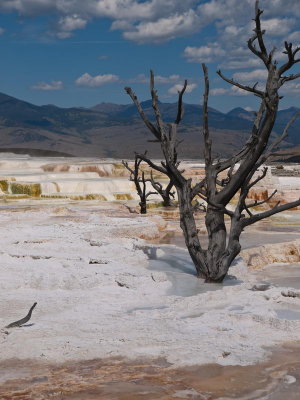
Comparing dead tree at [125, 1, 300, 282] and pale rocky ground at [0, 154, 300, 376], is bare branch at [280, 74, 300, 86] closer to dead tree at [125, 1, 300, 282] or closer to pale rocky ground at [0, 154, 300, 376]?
dead tree at [125, 1, 300, 282]

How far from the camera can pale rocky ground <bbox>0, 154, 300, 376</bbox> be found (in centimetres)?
531

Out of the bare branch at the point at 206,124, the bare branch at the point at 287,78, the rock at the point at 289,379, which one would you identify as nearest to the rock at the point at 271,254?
the bare branch at the point at 206,124

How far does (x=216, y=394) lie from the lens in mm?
4410

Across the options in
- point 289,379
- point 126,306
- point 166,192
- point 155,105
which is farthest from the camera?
point 166,192

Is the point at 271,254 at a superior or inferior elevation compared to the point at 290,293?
inferior

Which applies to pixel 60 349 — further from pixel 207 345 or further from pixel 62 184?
pixel 62 184

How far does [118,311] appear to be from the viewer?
660 cm

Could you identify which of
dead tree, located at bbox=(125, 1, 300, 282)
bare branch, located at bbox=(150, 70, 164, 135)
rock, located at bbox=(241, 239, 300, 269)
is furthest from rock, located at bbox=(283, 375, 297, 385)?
rock, located at bbox=(241, 239, 300, 269)

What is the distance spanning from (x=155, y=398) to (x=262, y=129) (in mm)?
4033

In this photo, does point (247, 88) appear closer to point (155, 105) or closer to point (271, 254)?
point (155, 105)

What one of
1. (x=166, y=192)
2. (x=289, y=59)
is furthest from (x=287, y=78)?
(x=166, y=192)

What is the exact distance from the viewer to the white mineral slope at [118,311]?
5285 mm

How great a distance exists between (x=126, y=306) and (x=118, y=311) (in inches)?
10.6

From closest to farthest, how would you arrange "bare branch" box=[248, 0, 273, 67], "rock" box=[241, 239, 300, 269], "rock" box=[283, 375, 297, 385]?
"rock" box=[283, 375, 297, 385] → "bare branch" box=[248, 0, 273, 67] → "rock" box=[241, 239, 300, 269]
